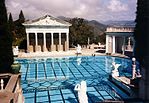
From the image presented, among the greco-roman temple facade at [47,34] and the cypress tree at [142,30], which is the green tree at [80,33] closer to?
the greco-roman temple facade at [47,34]

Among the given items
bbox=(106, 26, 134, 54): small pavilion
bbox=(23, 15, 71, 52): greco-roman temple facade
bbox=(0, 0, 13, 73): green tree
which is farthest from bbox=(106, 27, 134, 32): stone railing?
bbox=(0, 0, 13, 73): green tree

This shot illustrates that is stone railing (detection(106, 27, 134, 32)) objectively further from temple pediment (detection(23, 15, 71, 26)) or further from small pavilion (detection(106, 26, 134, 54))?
temple pediment (detection(23, 15, 71, 26))

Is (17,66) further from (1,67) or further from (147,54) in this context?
(147,54)

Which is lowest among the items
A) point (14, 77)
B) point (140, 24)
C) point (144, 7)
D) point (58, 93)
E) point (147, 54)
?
point (58, 93)

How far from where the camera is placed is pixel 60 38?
134 feet

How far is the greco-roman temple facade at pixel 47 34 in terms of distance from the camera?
39.5m

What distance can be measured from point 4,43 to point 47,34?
29421 mm

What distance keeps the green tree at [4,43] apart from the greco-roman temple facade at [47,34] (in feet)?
86.4

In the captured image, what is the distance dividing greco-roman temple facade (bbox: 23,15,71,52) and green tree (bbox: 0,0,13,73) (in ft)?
86.4

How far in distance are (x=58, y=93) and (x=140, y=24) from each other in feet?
25.4

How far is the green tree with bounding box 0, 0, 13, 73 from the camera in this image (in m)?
12.6

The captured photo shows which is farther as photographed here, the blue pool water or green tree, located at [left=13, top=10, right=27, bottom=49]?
green tree, located at [left=13, top=10, right=27, bottom=49]

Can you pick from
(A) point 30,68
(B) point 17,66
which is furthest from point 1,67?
(A) point 30,68

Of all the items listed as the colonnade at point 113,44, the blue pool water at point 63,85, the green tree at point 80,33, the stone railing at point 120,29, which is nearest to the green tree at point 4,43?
the blue pool water at point 63,85
